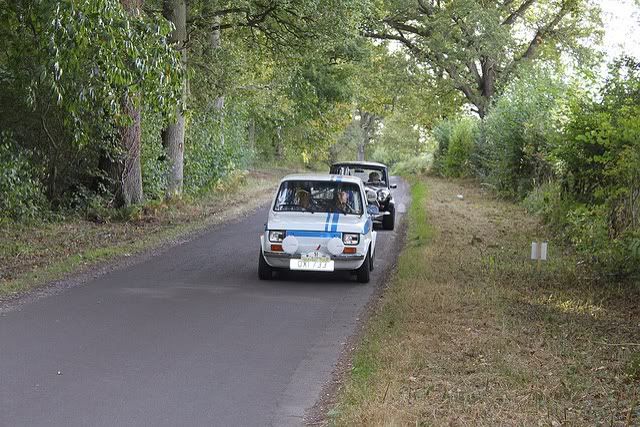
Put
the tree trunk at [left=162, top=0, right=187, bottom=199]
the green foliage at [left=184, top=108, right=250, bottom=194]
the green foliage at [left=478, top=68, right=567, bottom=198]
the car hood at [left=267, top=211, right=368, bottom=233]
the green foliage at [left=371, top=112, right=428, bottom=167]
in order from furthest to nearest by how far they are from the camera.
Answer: the green foliage at [left=371, top=112, right=428, bottom=167], the green foliage at [left=184, top=108, right=250, bottom=194], the green foliage at [left=478, top=68, right=567, bottom=198], the tree trunk at [left=162, top=0, right=187, bottom=199], the car hood at [left=267, top=211, right=368, bottom=233]

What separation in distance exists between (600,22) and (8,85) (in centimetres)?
3222

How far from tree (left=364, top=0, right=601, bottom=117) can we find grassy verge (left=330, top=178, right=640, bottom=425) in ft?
83.3

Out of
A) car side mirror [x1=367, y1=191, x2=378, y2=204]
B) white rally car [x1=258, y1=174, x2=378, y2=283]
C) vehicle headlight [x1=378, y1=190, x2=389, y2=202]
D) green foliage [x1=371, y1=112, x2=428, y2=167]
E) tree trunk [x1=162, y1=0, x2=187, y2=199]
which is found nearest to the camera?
white rally car [x1=258, y1=174, x2=378, y2=283]

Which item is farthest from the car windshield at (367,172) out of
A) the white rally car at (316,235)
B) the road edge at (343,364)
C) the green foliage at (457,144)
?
the green foliage at (457,144)

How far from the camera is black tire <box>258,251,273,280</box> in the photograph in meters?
13.5

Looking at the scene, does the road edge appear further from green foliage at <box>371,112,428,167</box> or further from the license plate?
green foliage at <box>371,112,428,167</box>

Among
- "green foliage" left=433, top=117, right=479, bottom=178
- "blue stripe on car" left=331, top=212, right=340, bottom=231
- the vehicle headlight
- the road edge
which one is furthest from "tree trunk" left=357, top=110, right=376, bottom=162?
the road edge

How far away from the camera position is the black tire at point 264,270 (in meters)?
13.5

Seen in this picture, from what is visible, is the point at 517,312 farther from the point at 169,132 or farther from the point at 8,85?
the point at 169,132

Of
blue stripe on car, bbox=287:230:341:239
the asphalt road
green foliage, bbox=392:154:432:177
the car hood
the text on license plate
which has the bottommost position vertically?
green foliage, bbox=392:154:432:177

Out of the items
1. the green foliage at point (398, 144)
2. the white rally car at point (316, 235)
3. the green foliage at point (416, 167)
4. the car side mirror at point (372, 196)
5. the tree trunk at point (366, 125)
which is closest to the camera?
the white rally car at point (316, 235)

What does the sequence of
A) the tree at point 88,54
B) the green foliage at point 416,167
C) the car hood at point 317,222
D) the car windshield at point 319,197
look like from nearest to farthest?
1. the tree at point 88,54
2. the car hood at point 317,222
3. the car windshield at point 319,197
4. the green foliage at point 416,167

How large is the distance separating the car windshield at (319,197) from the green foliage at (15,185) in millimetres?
7021

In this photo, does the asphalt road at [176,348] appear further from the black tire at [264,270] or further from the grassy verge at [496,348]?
the grassy verge at [496,348]
